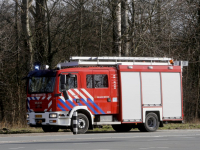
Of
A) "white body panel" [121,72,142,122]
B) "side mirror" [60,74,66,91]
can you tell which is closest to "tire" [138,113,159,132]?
"white body panel" [121,72,142,122]

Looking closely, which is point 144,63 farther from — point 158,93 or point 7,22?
point 7,22

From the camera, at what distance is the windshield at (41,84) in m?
19.2

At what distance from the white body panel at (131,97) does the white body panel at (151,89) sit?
29cm

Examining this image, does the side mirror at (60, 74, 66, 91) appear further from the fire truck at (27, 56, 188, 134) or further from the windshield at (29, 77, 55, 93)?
the windshield at (29, 77, 55, 93)

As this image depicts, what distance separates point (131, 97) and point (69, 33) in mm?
Answer: 7459

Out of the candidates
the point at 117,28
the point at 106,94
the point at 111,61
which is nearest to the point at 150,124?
the point at 106,94

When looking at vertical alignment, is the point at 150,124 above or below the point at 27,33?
below

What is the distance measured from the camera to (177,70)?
70.4ft

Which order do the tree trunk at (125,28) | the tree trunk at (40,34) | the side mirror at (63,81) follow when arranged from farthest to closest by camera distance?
1. the tree trunk at (125,28)
2. the tree trunk at (40,34)
3. the side mirror at (63,81)

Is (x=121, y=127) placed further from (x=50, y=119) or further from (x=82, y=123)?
(x=50, y=119)

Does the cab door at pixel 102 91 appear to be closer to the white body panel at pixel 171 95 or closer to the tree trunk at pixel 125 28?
the white body panel at pixel 171 95

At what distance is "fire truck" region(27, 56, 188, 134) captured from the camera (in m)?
19.1

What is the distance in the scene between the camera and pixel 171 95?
21188 millimetres

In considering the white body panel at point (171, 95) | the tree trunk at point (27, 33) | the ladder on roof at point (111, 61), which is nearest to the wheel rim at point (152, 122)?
the white body panel at point (171, 95)
